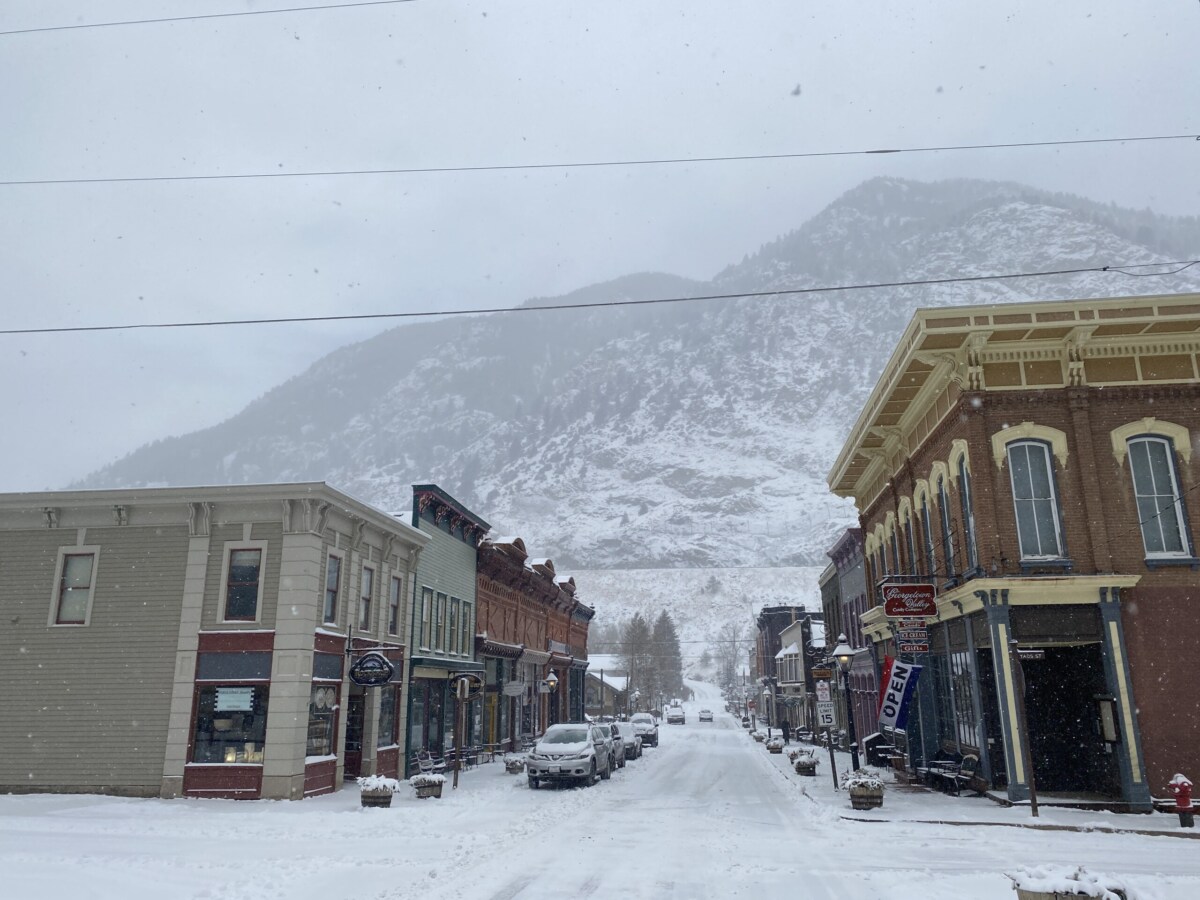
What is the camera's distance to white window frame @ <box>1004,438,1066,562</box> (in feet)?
63.2

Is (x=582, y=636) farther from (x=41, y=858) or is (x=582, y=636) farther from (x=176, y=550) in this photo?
(x=41, y=858)

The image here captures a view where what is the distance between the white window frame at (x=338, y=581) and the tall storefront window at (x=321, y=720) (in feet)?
5.89

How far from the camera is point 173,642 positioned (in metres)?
21.9

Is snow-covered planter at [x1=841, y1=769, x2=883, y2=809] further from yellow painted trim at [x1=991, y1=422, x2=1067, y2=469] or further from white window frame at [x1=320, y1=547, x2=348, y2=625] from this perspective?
A: white window frame at [x1=320, y1=547, x2=348, y2=625]

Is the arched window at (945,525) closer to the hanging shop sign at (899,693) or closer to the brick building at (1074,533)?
the brick building at (1074,533)

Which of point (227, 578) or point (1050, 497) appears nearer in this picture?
point (1050, 497)

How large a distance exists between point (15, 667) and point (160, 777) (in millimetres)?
5085

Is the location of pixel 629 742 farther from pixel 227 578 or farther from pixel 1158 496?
pixel 1158 496

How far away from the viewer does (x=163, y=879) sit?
37.4 feet

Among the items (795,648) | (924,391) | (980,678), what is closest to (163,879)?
(980,678)

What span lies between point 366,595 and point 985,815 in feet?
57.0

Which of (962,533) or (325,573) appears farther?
(325,573)

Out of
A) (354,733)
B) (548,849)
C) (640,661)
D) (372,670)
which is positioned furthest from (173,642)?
(640,661)

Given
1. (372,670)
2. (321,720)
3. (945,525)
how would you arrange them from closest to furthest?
(945,525) → (321,720) → (372,670)
